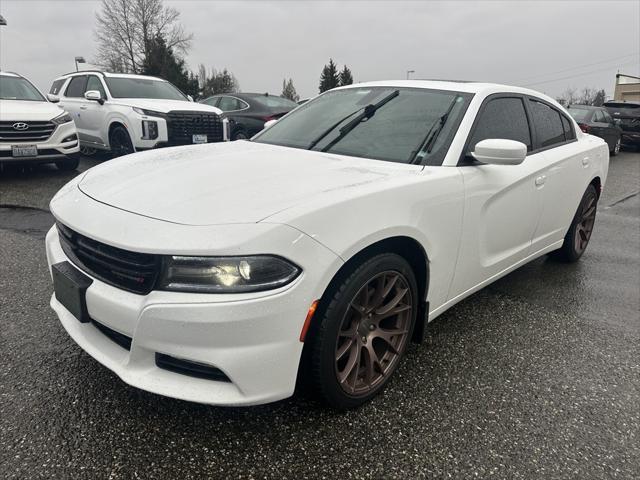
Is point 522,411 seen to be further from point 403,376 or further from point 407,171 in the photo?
point 407,171

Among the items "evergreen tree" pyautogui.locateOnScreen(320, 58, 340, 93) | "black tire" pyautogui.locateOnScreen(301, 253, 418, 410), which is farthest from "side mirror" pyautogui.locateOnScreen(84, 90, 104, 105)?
"evergreen tree" pyautogui.locateOnScreen(320, 58, 340, 93)

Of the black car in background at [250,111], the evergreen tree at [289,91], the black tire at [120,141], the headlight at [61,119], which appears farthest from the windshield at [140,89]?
the evergreen tree at [289,91]

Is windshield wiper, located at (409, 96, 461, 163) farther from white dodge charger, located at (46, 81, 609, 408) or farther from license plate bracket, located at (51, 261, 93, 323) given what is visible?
license plate bracket, located at (51, 261, 93, 323)

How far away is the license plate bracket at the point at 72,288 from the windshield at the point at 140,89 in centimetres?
709

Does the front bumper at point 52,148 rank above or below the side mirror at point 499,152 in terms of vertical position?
below

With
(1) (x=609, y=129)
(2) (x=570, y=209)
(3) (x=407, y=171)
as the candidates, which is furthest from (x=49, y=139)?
(1) (x=609, y=129)

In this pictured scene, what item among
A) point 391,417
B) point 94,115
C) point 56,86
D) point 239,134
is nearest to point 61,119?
point 94,115

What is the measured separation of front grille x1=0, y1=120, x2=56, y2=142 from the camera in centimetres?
654

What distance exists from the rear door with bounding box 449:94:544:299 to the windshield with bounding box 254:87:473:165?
18 centimetres

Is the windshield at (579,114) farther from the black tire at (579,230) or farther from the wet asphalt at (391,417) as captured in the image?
the wet asphalt at (391,417)

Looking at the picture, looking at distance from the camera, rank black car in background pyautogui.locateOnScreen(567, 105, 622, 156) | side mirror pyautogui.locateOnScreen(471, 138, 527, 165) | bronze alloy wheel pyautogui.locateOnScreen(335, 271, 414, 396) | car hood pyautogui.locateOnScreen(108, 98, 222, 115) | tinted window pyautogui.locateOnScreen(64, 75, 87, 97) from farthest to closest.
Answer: black car in background pyautogui.locateOnScreen(567, 105, 622, 156) < tinted window pyautogui.locateOnScreen(64, 75, 87, 97) < car hood pyautogui.locateOnScreen(108, 98, 222, 115) < side mirror pyautogui.locateOnScreen(471, 138, 527, 165) < bronze alloy wheel pyautogui.locateOnScreen(335, 271, 414, 396)

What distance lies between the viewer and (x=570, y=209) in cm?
381

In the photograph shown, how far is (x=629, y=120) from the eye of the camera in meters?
15.6

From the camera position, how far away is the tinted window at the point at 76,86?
8.97 metres
